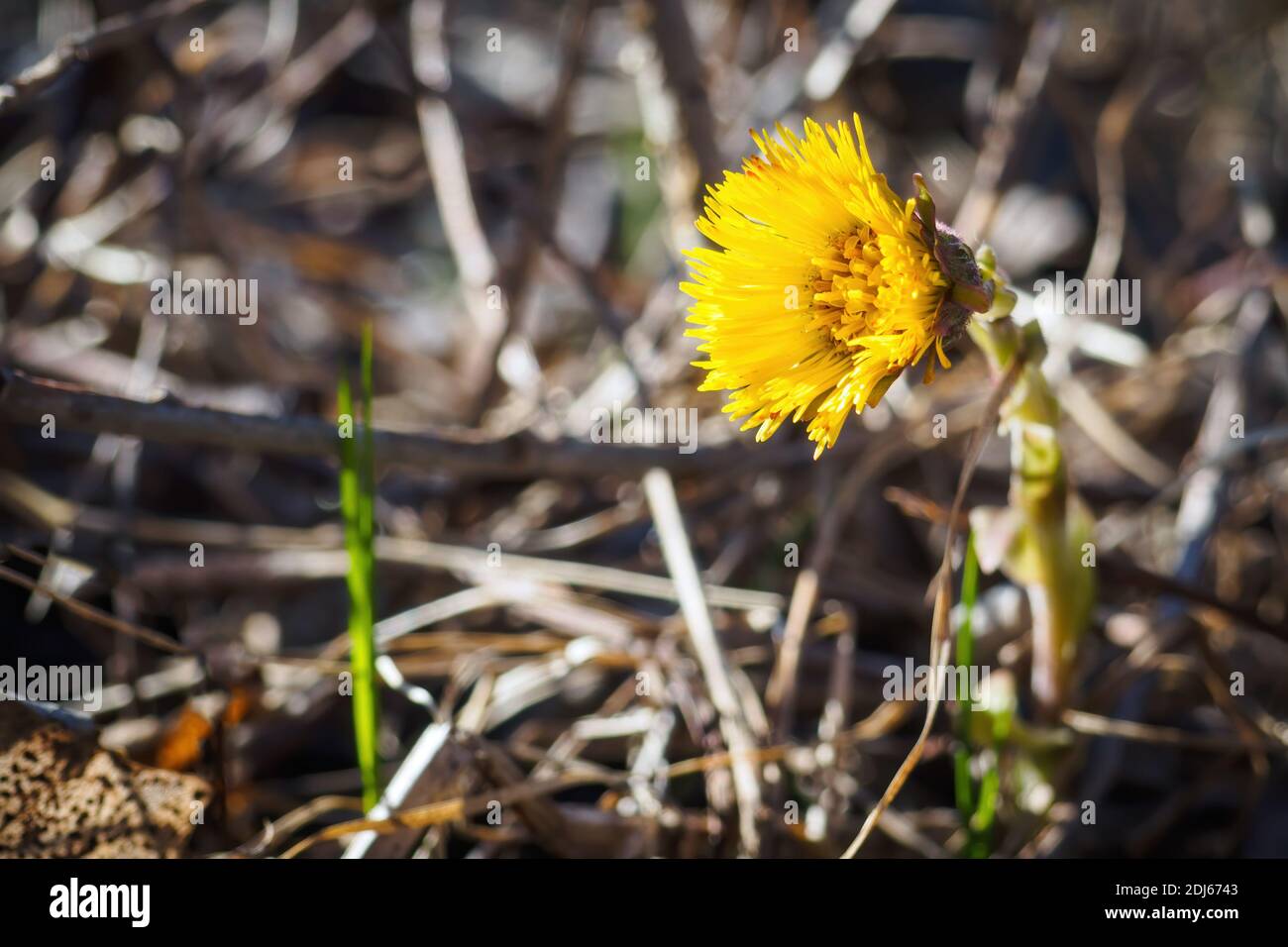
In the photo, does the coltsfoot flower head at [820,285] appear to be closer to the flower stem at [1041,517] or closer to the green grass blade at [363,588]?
the flower stem at [1041,517]

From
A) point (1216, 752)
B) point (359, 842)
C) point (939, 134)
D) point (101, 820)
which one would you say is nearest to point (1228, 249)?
point (939, 134)

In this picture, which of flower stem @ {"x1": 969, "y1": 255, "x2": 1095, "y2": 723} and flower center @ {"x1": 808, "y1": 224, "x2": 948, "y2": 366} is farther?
flower stem @ {"x1": 969, "y1": 255, "x2": 1095, "y2": 723}

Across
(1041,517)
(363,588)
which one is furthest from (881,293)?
(363,588)

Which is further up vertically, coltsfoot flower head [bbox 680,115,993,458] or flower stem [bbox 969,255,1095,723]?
coltsfoot flower head [bbox 680,115,993,458]

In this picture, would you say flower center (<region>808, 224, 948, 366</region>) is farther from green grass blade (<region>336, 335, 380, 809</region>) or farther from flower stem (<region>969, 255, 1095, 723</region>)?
green grass blade (<region>336, 335, 380, 809</region>)

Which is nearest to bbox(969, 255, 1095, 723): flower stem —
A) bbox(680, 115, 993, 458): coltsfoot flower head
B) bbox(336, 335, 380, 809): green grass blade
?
bbox(680, 115, 993, 458): coltsfoot flower head

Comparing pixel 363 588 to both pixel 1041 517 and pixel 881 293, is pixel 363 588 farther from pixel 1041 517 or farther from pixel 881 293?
pixel 1041 517

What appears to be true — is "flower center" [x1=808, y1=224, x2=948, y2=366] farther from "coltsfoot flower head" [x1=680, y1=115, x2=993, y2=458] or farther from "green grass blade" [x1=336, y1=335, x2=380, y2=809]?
"green grass blade" [x1=336, y1=335, x2=380, y2=809]
